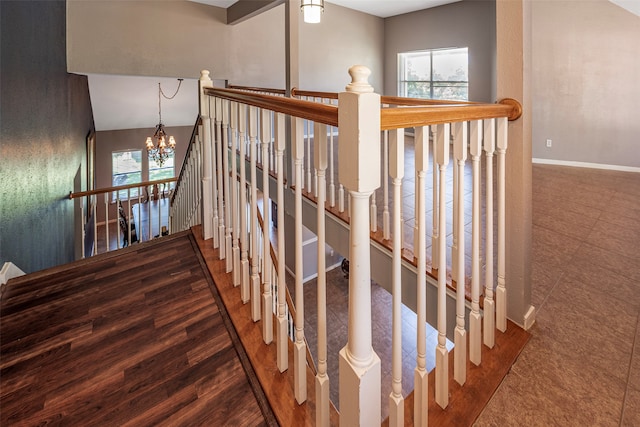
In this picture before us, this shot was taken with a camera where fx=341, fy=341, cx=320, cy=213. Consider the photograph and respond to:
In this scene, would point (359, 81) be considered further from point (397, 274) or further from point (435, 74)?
point (435, 74)

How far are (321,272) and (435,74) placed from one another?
720 cm

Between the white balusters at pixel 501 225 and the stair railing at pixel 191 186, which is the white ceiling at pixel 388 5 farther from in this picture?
the white balusters at pixel 501 225

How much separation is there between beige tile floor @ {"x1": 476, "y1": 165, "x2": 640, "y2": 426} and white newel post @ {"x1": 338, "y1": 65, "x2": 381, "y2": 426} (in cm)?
47

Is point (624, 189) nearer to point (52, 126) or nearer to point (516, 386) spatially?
point (516, 386)

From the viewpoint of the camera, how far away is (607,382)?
1.19 m

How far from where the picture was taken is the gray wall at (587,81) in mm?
4316

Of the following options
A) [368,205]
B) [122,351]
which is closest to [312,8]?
[368,205]

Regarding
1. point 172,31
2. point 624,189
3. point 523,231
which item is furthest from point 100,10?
point 624,189

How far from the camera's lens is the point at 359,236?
0.79 metres

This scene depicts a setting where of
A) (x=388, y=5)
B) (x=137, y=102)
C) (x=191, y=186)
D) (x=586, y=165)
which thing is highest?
(x=388, y=5)

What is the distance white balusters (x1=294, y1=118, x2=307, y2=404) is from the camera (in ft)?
3.27

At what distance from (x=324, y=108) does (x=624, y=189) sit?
436 cm

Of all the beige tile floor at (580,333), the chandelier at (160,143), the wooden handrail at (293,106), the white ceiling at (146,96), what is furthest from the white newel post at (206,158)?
the chandelier at (160,143)

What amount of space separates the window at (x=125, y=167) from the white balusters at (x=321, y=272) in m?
8.46
